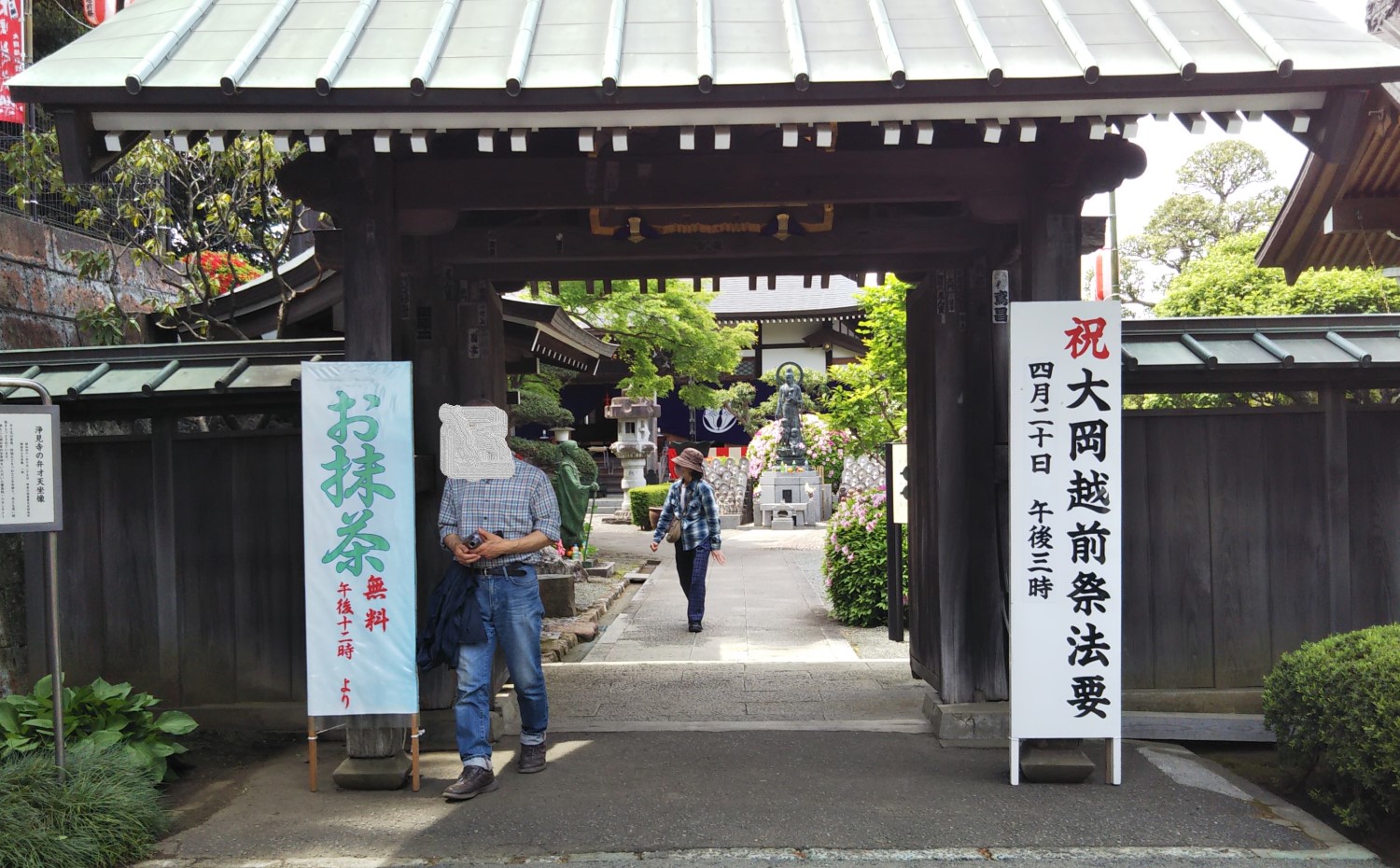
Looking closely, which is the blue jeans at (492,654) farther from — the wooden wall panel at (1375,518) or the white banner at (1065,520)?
the wooden wall panel at (1375,518)

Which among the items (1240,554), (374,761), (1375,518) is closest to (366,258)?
(374,761)

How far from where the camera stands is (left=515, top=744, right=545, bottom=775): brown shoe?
5930 mm

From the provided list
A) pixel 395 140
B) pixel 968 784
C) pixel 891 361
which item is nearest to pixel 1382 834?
pixel 968 784

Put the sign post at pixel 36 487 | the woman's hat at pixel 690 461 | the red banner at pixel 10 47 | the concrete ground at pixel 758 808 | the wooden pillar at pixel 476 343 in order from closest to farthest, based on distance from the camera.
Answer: the concrete ground at pixel 758 808
the sign post at pixel 36 487
the wooden pillar at pixel 476 343
the red banner at pixel 10 47
the woman's hat at pixel 690 461

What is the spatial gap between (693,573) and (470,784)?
6098 millimetres

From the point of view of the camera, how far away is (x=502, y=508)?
5602mm

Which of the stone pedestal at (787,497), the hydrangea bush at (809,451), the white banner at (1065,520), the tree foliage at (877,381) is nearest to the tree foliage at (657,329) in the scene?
the hydrangea bush at (809,451)

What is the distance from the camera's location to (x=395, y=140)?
18.3 ft

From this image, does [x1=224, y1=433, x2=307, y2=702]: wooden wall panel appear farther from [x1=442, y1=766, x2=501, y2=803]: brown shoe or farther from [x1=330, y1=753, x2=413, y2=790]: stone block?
[x1=442, y1=766, x2=501, y2=803]: brown shoe

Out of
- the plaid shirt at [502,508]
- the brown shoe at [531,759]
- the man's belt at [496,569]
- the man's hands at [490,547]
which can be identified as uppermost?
the plaid shirt at [502,508]

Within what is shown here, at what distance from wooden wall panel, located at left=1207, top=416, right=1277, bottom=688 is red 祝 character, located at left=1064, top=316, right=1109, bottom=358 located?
5.93 ft

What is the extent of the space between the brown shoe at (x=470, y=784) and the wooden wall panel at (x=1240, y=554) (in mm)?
4535

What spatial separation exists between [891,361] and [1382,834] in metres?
9.86

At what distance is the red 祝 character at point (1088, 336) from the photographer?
5.48 metres
